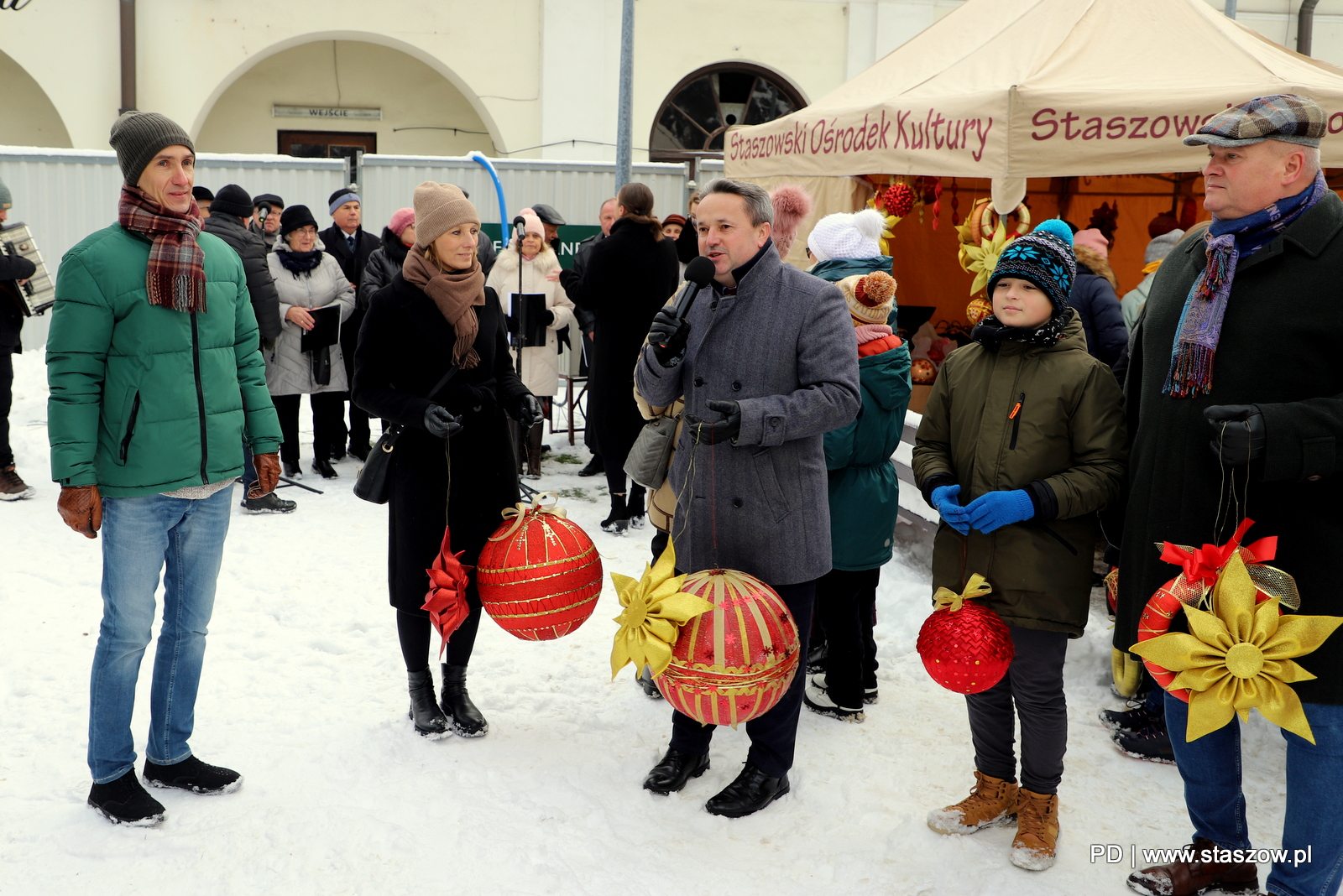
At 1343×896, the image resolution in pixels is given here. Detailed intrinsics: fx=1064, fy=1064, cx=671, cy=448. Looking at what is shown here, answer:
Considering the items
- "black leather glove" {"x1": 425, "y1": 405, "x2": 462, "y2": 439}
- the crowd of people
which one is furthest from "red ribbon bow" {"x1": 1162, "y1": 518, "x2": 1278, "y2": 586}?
"black leather glove" {"x1": 425, "y1": 405, "x2": 462, "y2": 439}

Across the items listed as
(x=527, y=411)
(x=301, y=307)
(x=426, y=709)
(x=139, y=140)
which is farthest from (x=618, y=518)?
(x=139, y=140)

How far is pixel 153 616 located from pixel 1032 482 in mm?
2590

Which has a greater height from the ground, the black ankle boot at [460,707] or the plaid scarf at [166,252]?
the plaid scarf at [166,252]

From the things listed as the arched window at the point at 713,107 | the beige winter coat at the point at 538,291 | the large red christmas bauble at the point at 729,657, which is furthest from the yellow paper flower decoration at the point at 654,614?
the arched window at the point at 713,107

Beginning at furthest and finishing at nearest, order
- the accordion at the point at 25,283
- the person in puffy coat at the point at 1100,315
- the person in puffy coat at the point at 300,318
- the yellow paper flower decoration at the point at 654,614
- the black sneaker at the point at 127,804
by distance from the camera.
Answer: the person in puffy coat at the point at 300,318
the accordion at the point at 25,283
the person in puffy coat at the point at 1100,315
the black sneaker at the point at 127,804
the yellow paper flower decoration at the point at 654,614

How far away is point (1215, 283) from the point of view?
8.61 ft

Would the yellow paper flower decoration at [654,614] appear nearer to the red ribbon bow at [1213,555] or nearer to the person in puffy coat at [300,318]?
the red ribbon bow at [1213,555]

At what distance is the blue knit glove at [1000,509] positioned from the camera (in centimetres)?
288

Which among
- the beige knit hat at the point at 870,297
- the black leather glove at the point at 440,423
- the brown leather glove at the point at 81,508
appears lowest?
the brown leather glove at the point at 81,508

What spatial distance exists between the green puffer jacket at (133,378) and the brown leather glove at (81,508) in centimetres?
3

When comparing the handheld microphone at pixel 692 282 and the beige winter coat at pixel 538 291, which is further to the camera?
the beige winter coat at pixel 538 291

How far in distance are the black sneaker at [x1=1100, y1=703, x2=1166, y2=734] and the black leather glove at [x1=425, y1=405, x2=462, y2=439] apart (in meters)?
2.67

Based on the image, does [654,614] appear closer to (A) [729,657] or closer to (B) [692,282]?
(A) [729,657]

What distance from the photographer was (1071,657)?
4.52 meters
